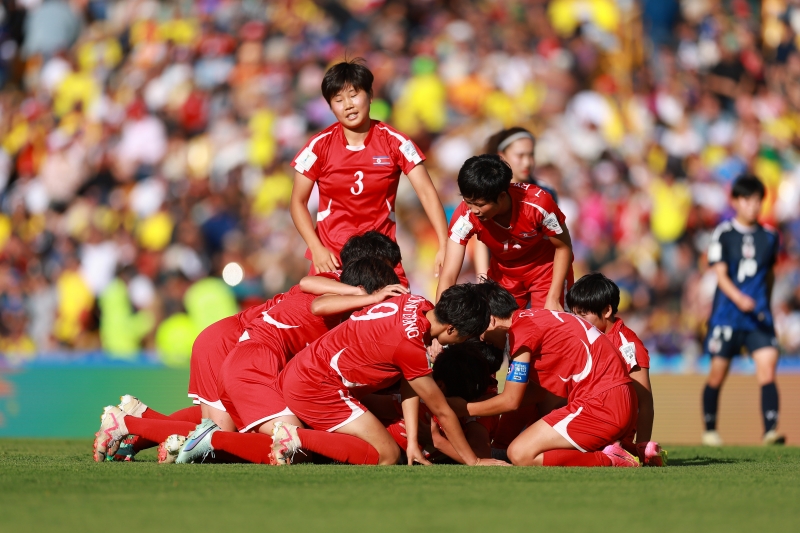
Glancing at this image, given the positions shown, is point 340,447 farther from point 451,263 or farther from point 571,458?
point 451,263

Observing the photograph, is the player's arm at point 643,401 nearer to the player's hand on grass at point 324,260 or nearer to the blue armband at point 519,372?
the blue armband at point 519,372

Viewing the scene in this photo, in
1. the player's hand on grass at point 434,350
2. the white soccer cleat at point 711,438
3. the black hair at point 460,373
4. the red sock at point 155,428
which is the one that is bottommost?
the white soccer cleat at point 711,438

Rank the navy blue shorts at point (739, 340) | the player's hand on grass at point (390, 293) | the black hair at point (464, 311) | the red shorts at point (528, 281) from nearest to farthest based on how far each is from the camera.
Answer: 1. the black hair at point (464, 311)
2. the player's hand on grass at point (390, 293)
3. the red shorts at point (528, 281)
4. the navy blue shorts at point (739, 340)

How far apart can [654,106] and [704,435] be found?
6.09 m

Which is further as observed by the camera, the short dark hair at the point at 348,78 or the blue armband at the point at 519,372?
the short dark hair at the point at 348,78

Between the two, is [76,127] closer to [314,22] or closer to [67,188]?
[67,188]

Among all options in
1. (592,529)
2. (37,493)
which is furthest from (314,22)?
(592,529)

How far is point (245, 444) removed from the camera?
6.12m

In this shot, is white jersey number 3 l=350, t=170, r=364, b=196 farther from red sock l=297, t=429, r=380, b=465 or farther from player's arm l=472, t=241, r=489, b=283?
red sock l=297, t=429, r=380, b=465

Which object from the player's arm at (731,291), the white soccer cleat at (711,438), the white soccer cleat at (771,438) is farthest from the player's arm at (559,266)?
the white soccer cleat at (771,438)

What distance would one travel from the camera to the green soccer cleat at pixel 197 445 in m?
6.05

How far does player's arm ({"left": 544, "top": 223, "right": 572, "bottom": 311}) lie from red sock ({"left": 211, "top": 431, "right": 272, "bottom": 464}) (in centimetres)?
211

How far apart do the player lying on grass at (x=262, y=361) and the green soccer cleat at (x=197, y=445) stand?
0.11 ft

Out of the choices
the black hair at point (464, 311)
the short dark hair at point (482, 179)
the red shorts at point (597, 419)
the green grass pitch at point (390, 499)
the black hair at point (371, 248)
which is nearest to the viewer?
the green grass pitch at point (390, 499)
